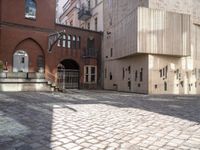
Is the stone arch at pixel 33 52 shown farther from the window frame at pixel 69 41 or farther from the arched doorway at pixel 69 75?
the window frame at pixel 69 41

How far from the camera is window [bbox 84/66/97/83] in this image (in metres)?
30.8

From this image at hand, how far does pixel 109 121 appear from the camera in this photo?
757 centimetres

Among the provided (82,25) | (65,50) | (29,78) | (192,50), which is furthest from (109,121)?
(82,25)

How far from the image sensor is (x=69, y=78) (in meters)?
30.2

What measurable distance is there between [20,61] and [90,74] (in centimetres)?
858

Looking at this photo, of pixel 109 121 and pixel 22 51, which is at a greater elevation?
pixel 22 51

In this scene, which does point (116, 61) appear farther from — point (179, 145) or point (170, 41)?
point (179, 145)

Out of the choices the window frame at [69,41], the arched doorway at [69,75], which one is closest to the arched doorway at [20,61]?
the arched doorway at [69,75]

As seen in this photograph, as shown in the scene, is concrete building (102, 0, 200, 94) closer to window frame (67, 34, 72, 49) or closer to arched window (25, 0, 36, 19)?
window frame (67, 34, 72, 49)

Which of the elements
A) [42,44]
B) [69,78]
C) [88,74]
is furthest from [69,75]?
[42,44]

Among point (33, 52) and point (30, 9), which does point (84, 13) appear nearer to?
point (30, 9)

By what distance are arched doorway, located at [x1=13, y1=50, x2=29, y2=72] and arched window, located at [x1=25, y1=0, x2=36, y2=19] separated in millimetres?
3638

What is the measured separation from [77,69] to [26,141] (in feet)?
84.0

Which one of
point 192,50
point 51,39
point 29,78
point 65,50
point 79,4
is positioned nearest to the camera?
point 29,78
